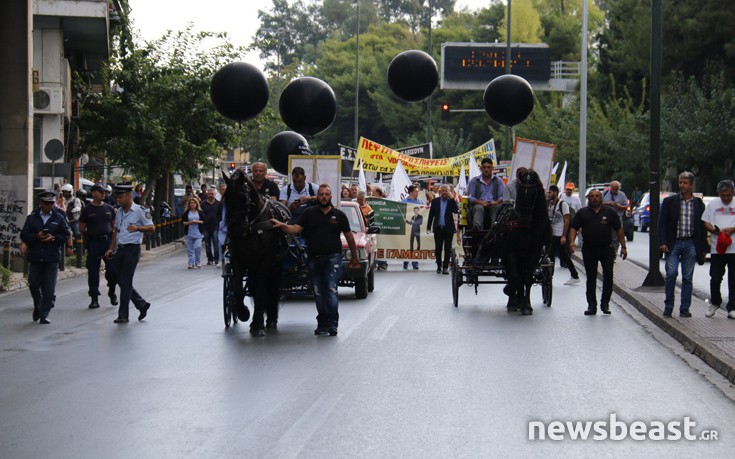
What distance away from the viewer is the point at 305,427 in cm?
858

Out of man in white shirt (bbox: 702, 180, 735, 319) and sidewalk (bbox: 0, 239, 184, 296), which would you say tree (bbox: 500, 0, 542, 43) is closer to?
sidewalk (bbox: 0, 239, 184, 296)

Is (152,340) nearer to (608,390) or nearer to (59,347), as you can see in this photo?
(59,347)

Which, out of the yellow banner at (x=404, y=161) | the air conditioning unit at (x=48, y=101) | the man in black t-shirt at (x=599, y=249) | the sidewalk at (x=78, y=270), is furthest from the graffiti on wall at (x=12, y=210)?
the man in black t-shirt at (x=599, y=249)

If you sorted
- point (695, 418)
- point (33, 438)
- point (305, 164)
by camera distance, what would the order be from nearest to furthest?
point (33, 438), point (695, 418), point (305, 164)

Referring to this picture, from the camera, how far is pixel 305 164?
22.6 m

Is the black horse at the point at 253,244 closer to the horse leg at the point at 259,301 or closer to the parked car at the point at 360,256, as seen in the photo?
the horse leg at the point at 259,301

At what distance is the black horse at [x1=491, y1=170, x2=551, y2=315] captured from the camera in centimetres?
1653

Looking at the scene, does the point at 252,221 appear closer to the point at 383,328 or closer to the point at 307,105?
the point at 383,328

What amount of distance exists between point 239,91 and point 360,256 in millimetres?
3655

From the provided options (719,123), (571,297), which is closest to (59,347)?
(571,297)

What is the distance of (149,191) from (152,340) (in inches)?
1070

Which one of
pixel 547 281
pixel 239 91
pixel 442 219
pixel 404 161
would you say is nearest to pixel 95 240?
pixel 239 91

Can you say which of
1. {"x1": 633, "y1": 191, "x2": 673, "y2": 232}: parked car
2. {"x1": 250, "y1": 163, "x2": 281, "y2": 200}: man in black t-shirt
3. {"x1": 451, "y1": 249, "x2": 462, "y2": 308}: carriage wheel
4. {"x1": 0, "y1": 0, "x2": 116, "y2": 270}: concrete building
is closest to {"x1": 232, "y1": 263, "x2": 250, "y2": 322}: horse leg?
{"x1": 250, "y1": 163, "x2": 281, "y2": 200}: man in black t-shirt

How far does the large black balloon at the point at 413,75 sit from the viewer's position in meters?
21.3
